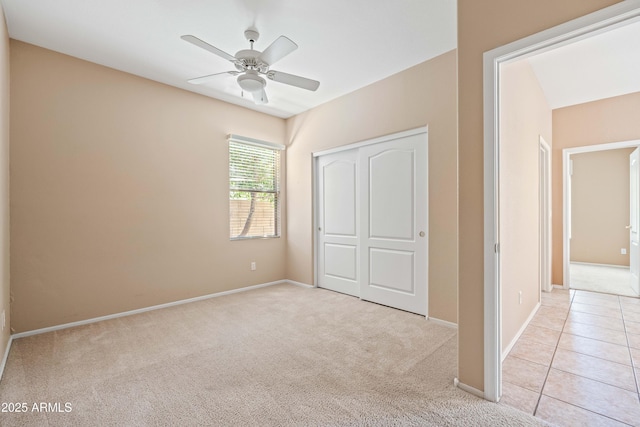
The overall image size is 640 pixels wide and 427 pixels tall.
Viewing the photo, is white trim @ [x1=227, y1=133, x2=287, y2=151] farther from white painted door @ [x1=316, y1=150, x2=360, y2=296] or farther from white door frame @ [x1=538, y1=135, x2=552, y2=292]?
white door frame @ [x1=538, y1=135, x2=552, y2=292]

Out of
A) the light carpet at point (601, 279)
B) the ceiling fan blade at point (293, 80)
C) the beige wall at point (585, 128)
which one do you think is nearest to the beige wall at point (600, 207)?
the light carpet at point (601, 279)

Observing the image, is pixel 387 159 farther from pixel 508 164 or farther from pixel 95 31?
pixel 95 31

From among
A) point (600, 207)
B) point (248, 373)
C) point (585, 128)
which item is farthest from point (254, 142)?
point (600, 207)

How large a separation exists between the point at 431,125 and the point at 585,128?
9.05 ft

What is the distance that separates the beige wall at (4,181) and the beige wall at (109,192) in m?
0.17

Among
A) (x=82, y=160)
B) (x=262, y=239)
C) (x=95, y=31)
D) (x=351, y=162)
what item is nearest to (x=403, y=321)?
(x=351, y=162)

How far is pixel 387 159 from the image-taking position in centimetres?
365

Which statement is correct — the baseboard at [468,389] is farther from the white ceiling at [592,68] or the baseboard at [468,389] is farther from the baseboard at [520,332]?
the white ceiling at [592,68]

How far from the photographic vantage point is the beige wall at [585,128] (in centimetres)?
389

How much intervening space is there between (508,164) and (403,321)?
1841 mm

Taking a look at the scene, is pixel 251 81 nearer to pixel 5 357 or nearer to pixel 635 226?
pixel 5 357

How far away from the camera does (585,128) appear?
4203 millimetres

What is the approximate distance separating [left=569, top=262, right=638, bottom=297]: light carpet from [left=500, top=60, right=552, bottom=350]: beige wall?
1616 millimetres

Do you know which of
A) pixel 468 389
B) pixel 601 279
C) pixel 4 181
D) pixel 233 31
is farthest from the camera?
pixel 601 279
